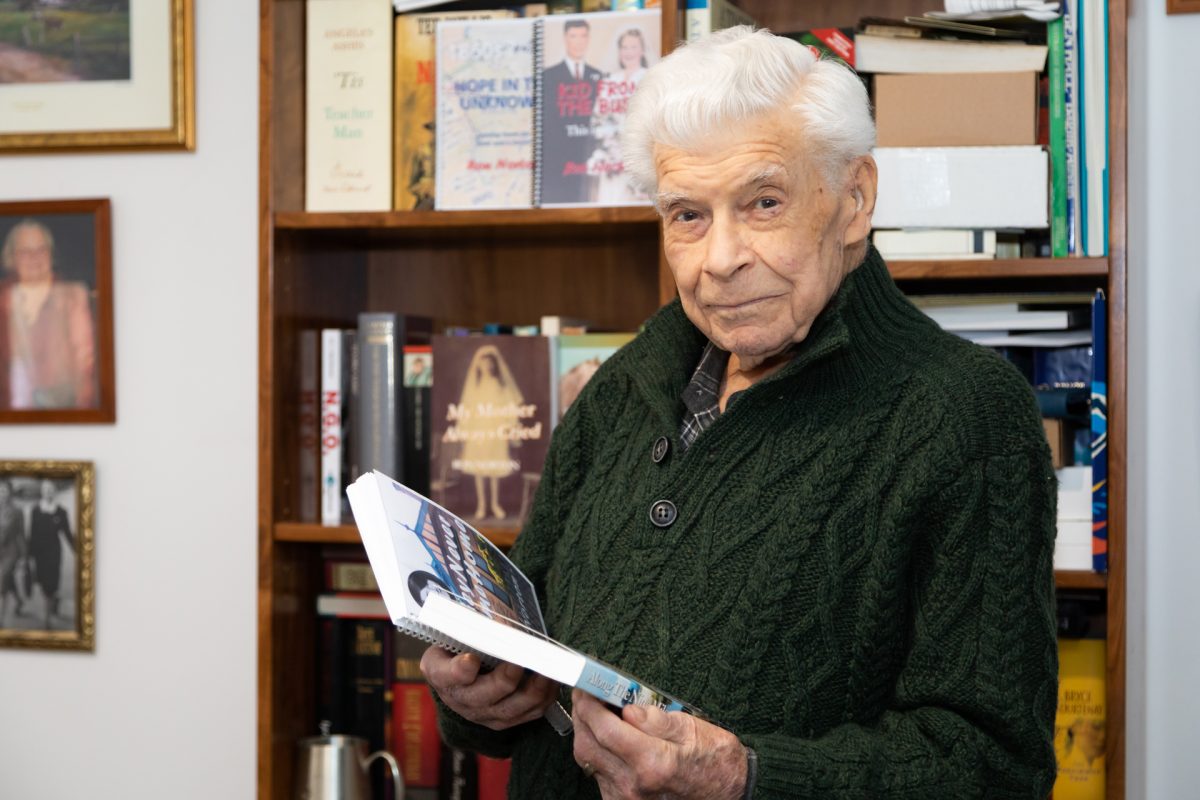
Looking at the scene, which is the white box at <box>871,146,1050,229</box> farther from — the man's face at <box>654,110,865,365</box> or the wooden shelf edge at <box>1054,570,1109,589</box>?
the man's face at <box>654,110,865,365</box>

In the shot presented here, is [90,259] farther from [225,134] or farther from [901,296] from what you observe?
[901,296]

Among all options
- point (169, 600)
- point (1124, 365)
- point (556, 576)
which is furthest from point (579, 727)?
point (169, 600)

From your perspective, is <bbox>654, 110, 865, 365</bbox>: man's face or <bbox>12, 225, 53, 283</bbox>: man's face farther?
<bbox>12, 225, 53, 283</bbox>: man's face

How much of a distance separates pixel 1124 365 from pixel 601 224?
705mm

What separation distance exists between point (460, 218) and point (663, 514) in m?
0.80

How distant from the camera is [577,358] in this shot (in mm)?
1874

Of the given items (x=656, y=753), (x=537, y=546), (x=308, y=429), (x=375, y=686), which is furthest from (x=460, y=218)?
(x=656, y=753)

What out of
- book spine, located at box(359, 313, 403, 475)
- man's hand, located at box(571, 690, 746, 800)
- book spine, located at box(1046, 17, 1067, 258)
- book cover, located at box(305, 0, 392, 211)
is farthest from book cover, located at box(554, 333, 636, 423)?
man's hand, located at box(571, 690, 746, 800)

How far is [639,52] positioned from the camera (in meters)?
1.82

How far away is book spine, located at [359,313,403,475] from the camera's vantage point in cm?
191

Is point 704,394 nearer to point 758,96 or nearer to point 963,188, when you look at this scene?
point 758,96

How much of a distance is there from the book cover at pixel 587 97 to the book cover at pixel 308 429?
1.36ft

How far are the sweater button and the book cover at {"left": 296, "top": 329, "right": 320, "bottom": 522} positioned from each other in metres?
0.91

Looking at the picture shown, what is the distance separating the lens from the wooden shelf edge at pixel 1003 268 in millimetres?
1585
